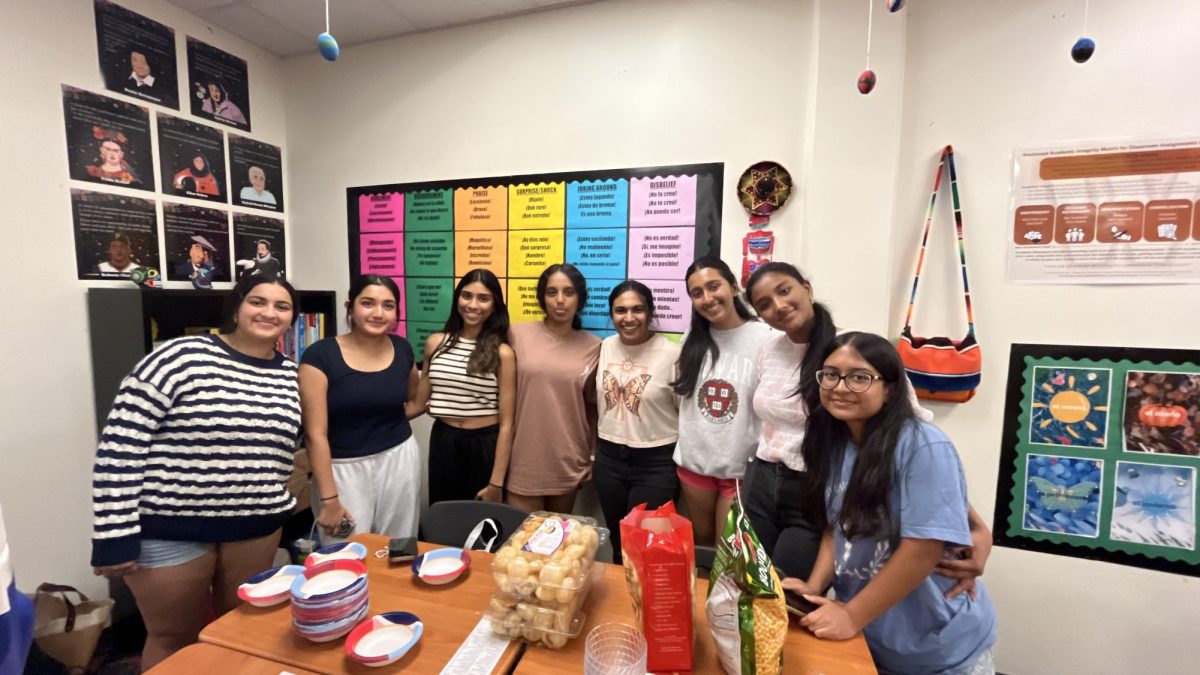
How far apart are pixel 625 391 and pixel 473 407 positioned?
63 cm

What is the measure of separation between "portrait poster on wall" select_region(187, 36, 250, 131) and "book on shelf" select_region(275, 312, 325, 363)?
102cm

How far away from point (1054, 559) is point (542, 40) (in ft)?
9.68

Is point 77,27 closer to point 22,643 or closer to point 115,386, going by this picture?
point 115,386

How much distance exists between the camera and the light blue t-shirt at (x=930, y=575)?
99 centimetres

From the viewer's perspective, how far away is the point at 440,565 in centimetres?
122

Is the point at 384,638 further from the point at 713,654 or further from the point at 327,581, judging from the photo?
the point at 713,654

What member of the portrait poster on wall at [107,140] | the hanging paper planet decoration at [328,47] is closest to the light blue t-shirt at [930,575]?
the hanging paper planet decoration at [328,47]

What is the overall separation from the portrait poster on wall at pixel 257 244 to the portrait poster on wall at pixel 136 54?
0.57 m

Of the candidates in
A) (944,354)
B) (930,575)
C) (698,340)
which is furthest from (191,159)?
(944,354)

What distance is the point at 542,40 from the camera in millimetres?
2148

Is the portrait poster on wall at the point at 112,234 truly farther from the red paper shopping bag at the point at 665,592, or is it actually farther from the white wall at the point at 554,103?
the red paper shopping bag at the point at 665,592

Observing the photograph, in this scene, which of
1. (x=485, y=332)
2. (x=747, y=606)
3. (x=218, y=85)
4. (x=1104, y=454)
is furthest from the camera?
(x=218, y=85)

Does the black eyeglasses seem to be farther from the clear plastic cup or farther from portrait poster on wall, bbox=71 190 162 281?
portrait poster on wall, bbox=71 190 162 281

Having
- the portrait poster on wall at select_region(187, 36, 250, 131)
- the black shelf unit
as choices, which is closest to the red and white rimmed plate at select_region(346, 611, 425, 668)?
the black shelf unit
